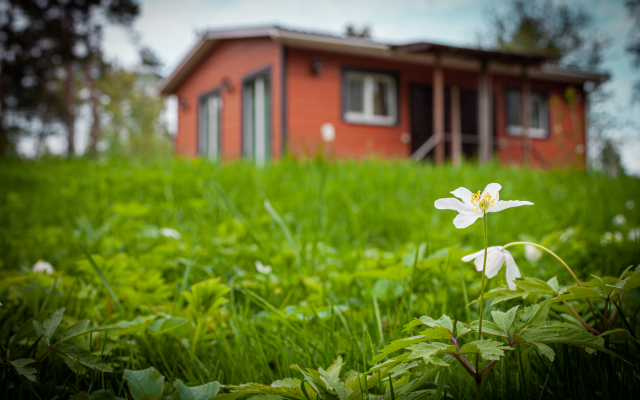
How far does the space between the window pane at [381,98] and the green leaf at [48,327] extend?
973 cm

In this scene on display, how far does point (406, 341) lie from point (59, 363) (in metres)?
0.78

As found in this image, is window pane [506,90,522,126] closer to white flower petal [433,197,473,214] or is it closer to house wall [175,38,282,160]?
house wall [175,38,282,160]

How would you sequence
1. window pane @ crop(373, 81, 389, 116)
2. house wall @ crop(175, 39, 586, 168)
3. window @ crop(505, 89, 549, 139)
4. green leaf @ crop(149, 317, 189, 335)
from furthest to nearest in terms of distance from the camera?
window @ crop(505, 89, 549, 139)
window pane @ crop(373, 81, 389, 116)
house wall @ crop(175, 39, 586, 168)
green leaf @ crop(149, 317, 189, 335)

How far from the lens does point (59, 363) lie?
0.88 metres

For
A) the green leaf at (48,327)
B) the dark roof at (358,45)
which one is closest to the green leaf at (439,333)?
the green leaf at (48,327)

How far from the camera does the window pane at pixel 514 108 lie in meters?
11.8

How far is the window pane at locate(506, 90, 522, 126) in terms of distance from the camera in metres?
11.8

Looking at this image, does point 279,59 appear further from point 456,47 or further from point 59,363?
point 59,363

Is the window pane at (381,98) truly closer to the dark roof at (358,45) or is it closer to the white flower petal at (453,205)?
the dark roof at (358,45)

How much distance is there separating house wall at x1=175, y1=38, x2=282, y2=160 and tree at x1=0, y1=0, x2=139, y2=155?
5819 mm

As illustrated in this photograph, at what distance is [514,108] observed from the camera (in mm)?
11984

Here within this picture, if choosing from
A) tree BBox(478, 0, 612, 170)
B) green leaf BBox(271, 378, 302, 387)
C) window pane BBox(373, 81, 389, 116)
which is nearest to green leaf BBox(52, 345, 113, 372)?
green leaf BBox(271, 378, 302, 387)

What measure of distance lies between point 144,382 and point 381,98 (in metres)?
10.1

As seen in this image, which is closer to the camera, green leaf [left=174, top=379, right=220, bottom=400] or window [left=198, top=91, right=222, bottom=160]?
green leaf [left=174, top=379, right=220, bottom=400]
